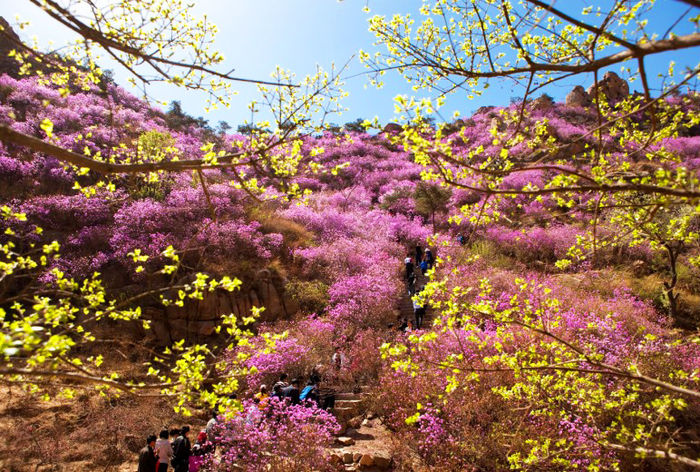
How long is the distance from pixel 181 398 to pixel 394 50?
417cm

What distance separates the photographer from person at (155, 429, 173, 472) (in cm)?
739

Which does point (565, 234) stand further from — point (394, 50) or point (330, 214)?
point (394, 50)

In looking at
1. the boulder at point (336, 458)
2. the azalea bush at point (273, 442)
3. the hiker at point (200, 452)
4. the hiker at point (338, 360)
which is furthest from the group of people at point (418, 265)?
the hiker at point (200, 452)

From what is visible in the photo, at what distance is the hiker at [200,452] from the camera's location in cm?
741

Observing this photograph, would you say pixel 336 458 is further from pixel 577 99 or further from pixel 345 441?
pixel 577 99

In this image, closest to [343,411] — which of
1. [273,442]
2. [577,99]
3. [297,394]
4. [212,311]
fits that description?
[297,394]

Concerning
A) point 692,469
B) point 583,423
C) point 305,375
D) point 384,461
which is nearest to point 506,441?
point 583,423

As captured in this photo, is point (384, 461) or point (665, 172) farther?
point (384, 461)

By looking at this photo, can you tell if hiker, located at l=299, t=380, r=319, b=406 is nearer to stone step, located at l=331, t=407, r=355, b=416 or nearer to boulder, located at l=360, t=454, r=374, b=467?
stone step, located at l=331, t=407, r=355, b=416

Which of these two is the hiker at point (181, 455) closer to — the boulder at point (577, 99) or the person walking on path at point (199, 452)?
the person walking on path at point (199, 452)

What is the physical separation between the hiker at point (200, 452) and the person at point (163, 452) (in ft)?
1.55

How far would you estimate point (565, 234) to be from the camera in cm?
1805

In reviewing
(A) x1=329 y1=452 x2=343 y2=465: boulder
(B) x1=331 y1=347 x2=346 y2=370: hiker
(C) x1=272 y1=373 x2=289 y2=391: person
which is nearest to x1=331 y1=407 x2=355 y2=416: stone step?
(C) x1=272 y1=373 x2=289 y2=391: person

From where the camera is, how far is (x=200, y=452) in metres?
Result: 7.62
